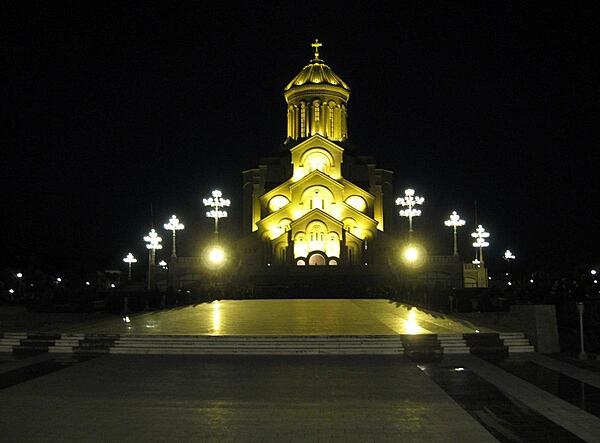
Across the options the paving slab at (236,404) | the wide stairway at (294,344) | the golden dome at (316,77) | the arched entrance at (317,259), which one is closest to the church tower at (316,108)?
the golden dome at (316,77)

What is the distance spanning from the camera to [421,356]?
553 inches

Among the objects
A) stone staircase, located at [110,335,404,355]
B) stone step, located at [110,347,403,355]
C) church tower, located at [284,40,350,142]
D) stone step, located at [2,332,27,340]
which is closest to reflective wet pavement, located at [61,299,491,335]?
stone staircase, located at [110,335,404,355]

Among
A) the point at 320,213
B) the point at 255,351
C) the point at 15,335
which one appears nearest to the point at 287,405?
the point at 255,351

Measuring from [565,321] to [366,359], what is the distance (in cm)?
1399

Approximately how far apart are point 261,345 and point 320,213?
37111 millimetres

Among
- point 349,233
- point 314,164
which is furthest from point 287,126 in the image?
point 349,233

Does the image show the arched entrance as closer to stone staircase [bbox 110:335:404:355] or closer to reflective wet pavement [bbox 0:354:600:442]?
stone staircase [bbox 110:335:404:355]

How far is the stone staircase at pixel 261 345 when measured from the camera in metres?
14.5

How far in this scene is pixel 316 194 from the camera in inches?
2231

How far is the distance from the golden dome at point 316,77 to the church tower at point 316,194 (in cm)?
9

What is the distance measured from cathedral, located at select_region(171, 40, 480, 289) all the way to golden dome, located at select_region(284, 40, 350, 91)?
9 cm

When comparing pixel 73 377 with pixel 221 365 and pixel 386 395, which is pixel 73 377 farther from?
pixel 386 395

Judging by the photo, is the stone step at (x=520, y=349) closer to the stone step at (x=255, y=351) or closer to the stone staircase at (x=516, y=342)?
the stone staircase at (x=516, y=342)

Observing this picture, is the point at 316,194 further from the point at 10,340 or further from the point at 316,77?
the point at 10,340
